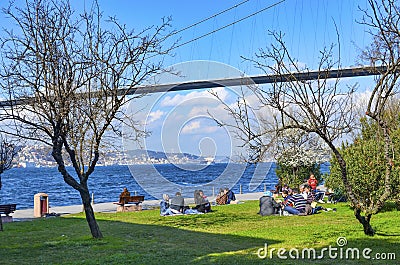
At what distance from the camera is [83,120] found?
985cm

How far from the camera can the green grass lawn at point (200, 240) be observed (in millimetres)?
6961

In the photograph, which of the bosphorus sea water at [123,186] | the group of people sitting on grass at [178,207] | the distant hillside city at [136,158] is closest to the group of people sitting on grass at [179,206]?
the group of people sitting on grass at [178,207]

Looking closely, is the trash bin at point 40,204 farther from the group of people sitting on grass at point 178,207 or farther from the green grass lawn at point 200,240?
the group of people sitting on grass at point 178,207

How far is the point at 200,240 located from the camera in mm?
9023

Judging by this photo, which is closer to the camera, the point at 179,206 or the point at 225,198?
the point at 179,206

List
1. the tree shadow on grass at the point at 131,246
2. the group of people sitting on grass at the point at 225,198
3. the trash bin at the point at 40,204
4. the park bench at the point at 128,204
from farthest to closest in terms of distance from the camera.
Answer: the group of people sitting on grass at the point at 225,198 < the park bench at the point at 128,204 < the trash bin at the point at 40,204 < the tree shadow on grass at the point at 131,246

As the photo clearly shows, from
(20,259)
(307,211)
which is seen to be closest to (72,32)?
(20,259)

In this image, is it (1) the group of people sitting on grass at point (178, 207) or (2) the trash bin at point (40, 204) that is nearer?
(1) the group of people sitting on grass at point (178, 207)

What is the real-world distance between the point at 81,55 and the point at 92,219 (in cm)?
316

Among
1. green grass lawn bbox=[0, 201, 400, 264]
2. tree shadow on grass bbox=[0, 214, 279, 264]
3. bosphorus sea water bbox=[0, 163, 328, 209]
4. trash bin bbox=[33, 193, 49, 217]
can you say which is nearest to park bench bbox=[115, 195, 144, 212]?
trash bin bbox=[33, 193, 49, 217]

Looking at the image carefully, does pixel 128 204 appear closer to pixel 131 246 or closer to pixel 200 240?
pixel 200 240

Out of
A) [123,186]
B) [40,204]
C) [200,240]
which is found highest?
[40,204]

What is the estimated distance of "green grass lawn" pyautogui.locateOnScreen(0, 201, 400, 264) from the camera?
696 centimetres

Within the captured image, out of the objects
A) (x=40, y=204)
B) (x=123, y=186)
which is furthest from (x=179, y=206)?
(x=123, y=186)
